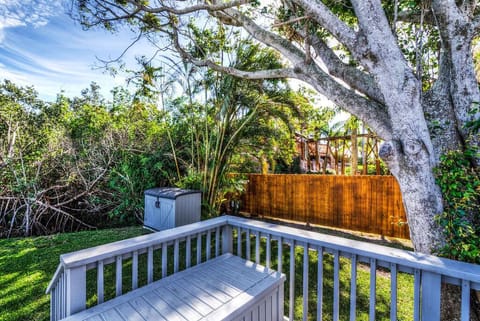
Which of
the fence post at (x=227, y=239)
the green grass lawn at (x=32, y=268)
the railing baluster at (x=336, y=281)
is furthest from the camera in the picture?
the fence post at (x=227, y=239)

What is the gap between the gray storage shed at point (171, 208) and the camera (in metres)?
4.03

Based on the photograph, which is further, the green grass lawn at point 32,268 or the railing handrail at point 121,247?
the green grass lawn at point 32,268

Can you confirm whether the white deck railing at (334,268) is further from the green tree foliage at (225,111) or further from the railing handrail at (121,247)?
the green tree foliage at (225,111)

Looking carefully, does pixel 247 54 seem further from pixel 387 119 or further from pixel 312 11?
pixel 387 119

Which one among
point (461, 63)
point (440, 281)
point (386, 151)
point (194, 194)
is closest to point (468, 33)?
point (461, 63)

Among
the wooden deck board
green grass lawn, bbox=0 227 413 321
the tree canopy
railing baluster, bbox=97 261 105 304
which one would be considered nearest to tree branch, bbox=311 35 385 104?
the tree canopy

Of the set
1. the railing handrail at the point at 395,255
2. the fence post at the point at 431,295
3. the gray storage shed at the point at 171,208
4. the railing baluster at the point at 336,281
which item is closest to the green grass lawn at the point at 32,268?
the gray storage shed at the point at 171,208

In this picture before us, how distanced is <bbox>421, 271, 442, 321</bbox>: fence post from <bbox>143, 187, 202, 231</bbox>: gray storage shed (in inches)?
138

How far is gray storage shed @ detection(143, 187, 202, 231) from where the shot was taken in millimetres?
4027

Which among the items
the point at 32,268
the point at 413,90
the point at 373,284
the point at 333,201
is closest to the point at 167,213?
the point at 32,268

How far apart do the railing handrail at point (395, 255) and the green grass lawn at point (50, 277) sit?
123cm

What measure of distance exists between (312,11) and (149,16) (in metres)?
3.18

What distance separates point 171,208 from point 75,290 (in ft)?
8.67

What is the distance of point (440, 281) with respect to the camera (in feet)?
4.20
